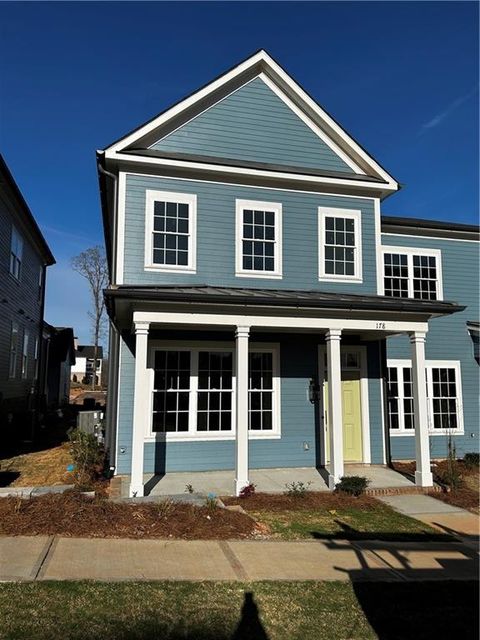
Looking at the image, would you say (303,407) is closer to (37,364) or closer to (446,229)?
(446,229)

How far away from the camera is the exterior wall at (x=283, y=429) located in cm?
996

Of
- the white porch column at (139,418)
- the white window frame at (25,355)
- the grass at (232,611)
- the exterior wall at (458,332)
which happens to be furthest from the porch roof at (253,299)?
the white window frame at (25,355)

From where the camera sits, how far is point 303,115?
11938 mm

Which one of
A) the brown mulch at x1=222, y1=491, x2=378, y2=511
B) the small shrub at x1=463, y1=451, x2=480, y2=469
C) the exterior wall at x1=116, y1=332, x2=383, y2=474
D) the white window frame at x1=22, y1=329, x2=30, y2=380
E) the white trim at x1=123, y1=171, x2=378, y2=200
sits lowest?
the brown mulch at x1=222, y1=491, x2=378, y2=511

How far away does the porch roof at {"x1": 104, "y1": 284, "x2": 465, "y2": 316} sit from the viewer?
8430 mm

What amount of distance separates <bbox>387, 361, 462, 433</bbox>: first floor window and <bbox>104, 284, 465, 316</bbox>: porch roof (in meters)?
2.87

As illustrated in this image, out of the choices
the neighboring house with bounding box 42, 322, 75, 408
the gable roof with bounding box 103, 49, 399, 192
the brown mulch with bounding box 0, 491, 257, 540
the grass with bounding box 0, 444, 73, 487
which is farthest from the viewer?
the neighboring house with bounding box 42, 322, 75, 408

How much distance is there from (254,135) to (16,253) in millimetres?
10214

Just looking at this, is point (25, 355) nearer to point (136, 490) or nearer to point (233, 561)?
point (136, 490)

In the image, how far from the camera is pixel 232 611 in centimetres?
431

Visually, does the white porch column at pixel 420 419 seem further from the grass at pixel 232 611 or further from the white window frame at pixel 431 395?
the grass at pixel 232 611

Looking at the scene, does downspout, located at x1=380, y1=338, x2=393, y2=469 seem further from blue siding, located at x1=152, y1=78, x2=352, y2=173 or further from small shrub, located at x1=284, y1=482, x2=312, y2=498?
blue siding, located at x1=152, y1=78, x2=352, y2=173

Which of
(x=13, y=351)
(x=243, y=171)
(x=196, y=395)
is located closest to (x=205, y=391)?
(x=196, y=395)

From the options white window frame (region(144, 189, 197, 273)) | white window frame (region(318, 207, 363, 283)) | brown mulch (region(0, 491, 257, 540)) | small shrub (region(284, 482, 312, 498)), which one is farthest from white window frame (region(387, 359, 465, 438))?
brown mulch (region(0, 491, 257, 540))
